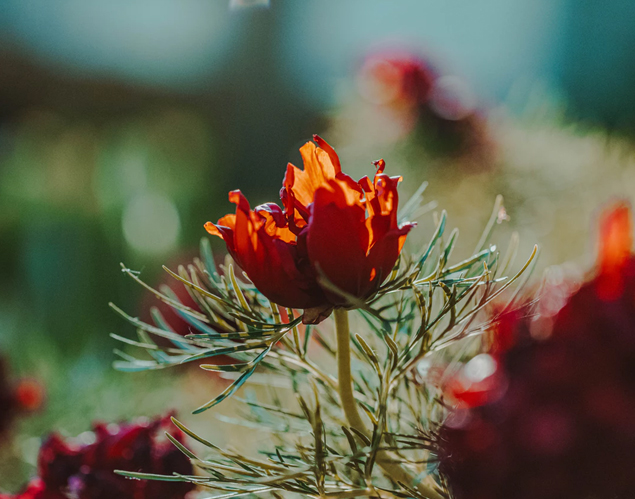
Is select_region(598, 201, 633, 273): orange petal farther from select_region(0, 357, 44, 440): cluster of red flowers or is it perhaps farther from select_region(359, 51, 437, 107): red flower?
select_region(359, 51, 437, 107): red flower

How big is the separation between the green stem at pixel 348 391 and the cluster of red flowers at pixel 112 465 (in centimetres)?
5

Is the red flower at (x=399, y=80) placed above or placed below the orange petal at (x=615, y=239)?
above

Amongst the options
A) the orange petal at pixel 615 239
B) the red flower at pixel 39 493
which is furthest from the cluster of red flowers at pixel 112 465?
the orange petal at pixel 615 239

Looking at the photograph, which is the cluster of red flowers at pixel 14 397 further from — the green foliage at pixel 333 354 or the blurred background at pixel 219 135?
the green foliage at pixel 333 354

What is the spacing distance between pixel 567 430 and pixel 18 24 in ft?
4.61

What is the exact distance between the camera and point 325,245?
0.32ft

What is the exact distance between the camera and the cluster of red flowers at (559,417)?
80 mm

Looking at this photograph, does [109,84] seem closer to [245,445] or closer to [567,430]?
[245,445]

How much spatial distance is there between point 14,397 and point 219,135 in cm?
114

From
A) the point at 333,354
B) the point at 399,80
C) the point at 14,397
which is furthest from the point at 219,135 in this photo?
the point at 333,354

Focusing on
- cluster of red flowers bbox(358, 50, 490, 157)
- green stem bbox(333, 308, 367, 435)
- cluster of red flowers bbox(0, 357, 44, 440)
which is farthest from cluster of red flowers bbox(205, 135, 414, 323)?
cluster of red flowers bbox(358, 50, 490, 157)

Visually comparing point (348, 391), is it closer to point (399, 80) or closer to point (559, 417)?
point (559, 417)

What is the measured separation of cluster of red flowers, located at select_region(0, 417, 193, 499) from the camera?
0.13 metres

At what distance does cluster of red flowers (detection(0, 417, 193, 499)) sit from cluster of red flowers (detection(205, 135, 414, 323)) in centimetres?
6
